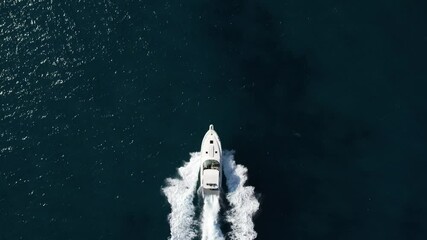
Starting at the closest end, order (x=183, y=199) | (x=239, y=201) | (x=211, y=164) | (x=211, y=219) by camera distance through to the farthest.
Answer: (x=211, y=219) < (x=211, y=164) < (x=239, y=201) < (x=183, y=199)

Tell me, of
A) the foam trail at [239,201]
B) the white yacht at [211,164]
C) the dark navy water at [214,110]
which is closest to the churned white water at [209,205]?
the foam trail at [239,201]

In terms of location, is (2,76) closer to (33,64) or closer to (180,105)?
(33,64)

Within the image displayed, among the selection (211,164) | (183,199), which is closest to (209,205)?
(183,199)

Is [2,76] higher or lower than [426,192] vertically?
higher

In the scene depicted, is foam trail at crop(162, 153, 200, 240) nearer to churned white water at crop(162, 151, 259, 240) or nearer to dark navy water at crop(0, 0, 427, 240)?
churned white water at crop(162, 151, 259, 240)

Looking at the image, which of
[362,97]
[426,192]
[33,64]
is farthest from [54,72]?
[426,192]

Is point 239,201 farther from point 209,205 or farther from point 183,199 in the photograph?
point 183,199

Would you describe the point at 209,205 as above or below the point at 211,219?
above

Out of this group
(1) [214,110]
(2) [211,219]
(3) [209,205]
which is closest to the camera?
(2) [211,219]
